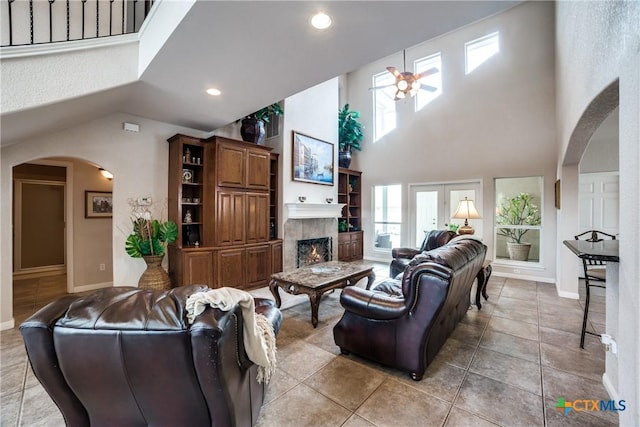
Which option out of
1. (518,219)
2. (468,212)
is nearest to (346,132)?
(468,212)

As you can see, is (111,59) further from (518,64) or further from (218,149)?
(518,64)

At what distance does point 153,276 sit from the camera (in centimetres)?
368

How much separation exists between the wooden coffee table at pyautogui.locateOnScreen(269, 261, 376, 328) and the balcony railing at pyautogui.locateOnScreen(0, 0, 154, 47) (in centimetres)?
318

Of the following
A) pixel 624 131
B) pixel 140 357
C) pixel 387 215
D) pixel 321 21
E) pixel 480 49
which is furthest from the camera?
pixel 387 215

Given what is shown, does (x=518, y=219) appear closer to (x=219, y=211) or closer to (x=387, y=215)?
(x=387, y=215)

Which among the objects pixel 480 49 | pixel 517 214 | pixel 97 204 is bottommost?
pixel 517 214

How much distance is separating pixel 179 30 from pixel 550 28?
6.50m

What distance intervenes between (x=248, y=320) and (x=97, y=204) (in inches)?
192

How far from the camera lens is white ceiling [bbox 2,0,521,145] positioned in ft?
5.94

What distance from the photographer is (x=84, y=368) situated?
3.79 feet

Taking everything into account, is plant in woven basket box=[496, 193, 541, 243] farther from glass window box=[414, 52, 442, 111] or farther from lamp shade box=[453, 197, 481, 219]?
glass window box=[414, 52, 442, 111]

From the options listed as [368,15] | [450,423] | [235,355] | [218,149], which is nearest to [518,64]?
[368,15]

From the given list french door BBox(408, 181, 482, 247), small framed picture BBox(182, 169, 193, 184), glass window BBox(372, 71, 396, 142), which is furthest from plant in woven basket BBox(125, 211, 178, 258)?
glass window BBox(372, 71, 396, 142)

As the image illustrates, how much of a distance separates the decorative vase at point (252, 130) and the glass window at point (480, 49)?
4.80 m
